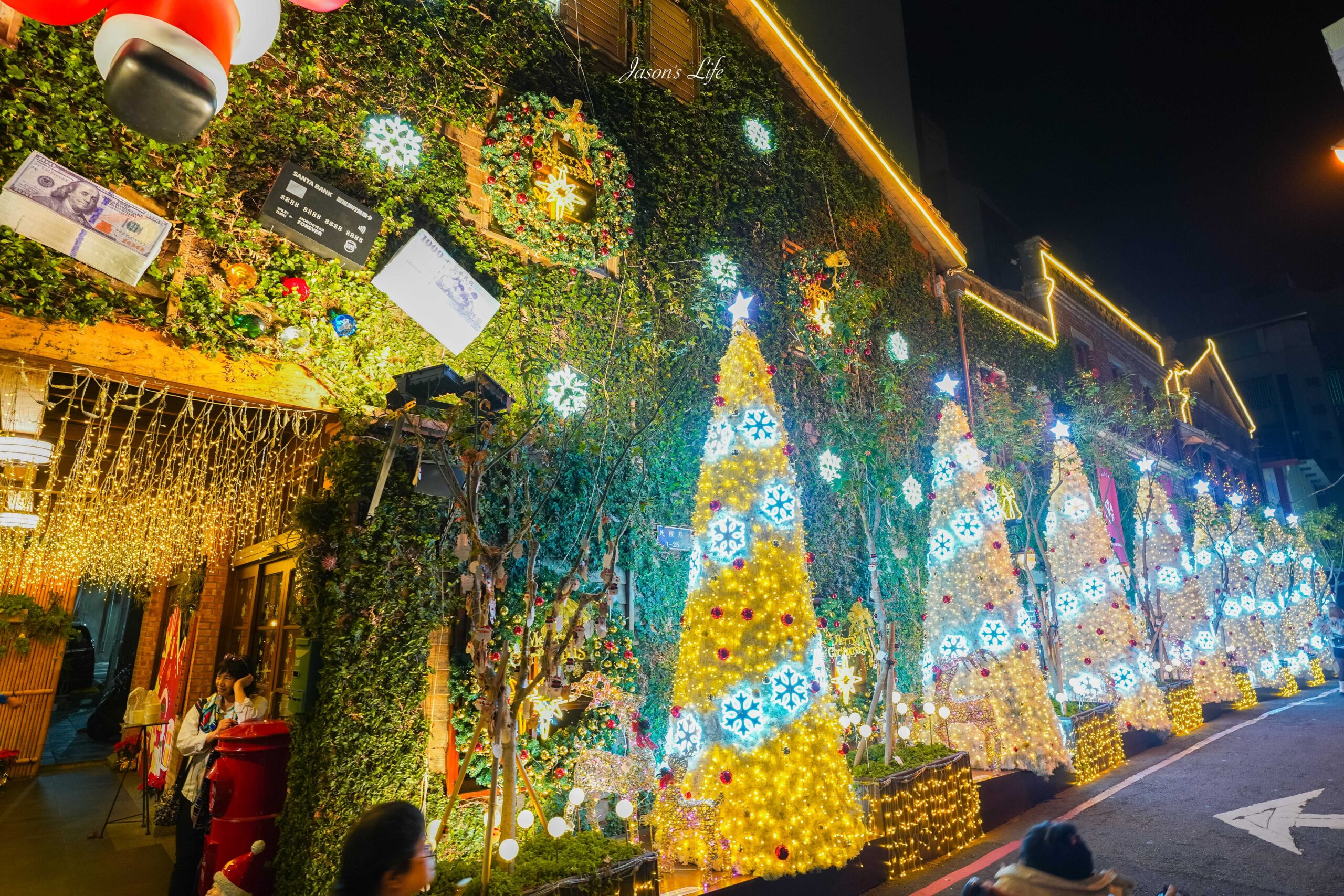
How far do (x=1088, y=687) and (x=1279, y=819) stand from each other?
16.6ft

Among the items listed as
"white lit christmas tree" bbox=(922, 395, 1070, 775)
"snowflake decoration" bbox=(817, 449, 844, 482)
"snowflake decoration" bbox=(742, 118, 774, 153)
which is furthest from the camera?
"snowflake decoration" bbox=(742, 118, 774, 153)

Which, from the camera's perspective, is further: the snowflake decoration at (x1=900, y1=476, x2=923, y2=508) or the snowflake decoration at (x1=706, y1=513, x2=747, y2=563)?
the snowflake decoration at (x1=900, y1=476, x2=923, y2=508)

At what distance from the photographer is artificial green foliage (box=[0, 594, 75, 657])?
469 inches

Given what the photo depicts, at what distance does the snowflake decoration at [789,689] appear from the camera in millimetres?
5879

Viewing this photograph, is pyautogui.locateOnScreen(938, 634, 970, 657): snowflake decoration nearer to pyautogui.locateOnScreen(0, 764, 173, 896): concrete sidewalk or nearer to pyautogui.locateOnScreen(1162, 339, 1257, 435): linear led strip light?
pyautogui.locateOnScreen(0, 764, 173, 896): concrete sidewalk

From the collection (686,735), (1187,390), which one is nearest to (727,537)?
(686,735)

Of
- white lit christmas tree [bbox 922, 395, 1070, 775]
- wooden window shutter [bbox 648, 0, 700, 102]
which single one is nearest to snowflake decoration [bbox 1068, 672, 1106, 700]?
white lit christmas tree [bbox 922, 395, 1070, 775]

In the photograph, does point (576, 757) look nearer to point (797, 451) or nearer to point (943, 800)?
point (943, 800)

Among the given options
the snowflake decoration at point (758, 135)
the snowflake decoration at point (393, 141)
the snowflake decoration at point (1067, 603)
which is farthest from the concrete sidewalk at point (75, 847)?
the snowflake decoration at point (1067, 603)

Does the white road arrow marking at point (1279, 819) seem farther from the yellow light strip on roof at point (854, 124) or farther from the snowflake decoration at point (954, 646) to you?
the yellow light strip on roof at point (854, 124)

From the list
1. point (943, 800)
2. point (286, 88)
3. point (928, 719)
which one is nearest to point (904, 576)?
point (928, 719)

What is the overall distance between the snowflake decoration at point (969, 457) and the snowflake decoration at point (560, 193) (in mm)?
6535

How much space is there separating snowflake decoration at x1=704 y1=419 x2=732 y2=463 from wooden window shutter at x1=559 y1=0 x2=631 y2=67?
5.81 meters

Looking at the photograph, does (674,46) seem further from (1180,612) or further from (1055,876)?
(1180,612)
